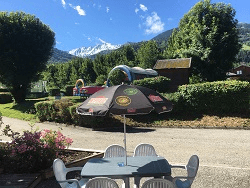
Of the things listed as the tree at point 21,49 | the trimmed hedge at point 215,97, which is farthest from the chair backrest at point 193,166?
the tree at point 21,49

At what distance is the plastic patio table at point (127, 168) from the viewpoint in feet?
12.3

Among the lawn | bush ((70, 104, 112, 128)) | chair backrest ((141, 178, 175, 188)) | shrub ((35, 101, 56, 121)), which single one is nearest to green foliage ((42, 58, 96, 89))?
shrub ((35, 101, 56, 121))

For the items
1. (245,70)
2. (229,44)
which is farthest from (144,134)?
(245,70)

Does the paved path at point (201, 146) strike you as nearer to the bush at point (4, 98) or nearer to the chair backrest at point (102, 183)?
the chair backrest at point (102, 183)

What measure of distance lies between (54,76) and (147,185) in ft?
233

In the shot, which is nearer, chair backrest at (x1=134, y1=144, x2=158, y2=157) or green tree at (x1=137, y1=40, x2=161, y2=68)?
chair backrest at (x1=134, y1=144, x2=158, y2=157)

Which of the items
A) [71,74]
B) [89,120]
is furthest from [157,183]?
[71,74]

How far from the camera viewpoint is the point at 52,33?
27.0 m

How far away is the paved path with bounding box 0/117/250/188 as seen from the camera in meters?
5.63

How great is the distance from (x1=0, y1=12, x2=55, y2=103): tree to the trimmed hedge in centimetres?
1744

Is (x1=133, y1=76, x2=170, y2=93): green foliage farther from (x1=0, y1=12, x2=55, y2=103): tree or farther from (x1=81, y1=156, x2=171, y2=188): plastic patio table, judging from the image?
(x1=0, y1=12, x2=55, y2=103): tree

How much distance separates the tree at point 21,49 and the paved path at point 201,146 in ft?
42.1

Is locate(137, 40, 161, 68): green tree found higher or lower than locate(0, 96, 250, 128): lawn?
higher

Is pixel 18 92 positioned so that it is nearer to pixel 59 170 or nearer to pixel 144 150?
pixel 144 150
